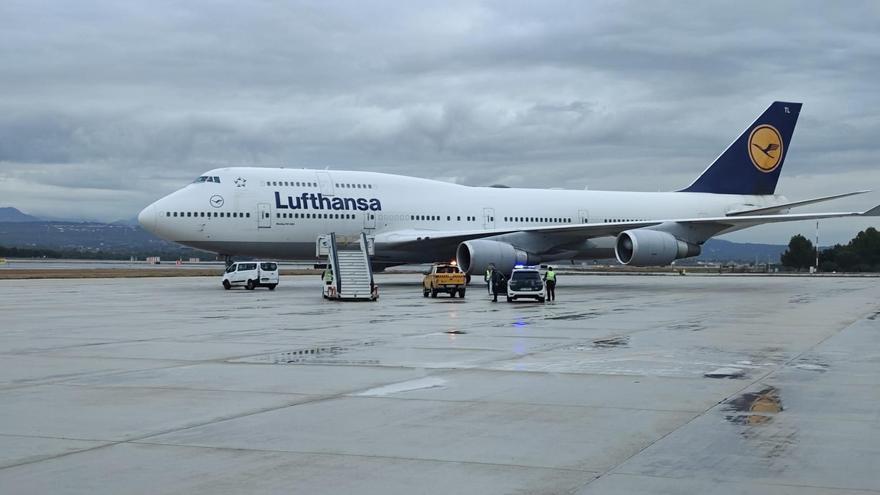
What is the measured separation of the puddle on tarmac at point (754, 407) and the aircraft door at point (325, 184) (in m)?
32.4

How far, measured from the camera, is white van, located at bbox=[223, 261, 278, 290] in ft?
140

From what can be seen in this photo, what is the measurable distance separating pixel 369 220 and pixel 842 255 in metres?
100

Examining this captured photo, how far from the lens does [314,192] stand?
42844 mm

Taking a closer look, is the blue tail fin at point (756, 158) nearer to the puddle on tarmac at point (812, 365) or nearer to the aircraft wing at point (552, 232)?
the aircraft wing at point (552, 232)

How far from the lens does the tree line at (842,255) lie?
123938 mm

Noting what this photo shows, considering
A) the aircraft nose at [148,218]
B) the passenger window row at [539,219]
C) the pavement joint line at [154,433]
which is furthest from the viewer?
the passenger window row at [539,219]

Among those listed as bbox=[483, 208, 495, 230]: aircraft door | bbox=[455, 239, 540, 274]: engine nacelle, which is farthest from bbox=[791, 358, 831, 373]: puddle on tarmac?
bbox=[483, 208, 495, 230]: aircraft door

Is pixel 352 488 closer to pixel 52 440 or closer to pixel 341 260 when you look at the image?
pixel 52 440

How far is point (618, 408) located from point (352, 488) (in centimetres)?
451

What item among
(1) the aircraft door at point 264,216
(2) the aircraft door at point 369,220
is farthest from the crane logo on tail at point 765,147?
(1) the aircraft door at point 264,216

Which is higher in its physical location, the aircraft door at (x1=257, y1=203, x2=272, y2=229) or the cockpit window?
the cockpit window

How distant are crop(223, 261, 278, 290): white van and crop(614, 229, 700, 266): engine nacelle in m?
15.8

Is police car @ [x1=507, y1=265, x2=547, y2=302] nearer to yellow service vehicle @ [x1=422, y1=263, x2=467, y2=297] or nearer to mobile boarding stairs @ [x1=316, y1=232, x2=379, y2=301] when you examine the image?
yellow service vehicle @ [x1=422, y1=263, x2=467, y2=297]

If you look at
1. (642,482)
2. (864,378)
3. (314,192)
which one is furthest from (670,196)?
(642,482)
